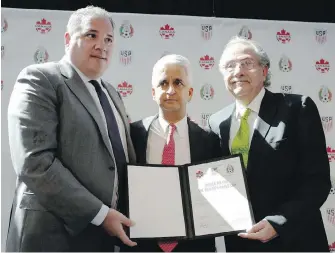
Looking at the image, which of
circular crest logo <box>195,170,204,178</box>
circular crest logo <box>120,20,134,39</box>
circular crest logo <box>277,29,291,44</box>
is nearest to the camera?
circular crest logo <box>195,170,204,178</box>

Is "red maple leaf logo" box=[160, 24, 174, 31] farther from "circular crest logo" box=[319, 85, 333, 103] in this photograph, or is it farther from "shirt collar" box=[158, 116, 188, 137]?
"shirt collar" box=[158, 116, 188, 137]

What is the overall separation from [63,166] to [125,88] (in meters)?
1.79

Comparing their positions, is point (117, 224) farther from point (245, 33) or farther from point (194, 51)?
point (245, 33)

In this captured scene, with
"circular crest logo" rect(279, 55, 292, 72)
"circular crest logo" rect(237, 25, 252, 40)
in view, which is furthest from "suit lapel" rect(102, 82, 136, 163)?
"circular crest logo" rect(279, 55, 292, 72)

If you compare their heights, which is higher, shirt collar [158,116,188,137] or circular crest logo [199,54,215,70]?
circular crest logo [199,54,215,70]

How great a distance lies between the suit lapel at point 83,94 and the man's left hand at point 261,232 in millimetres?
645

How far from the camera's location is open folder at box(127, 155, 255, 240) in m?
1.96

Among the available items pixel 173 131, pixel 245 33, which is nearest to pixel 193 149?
pixel 173 131

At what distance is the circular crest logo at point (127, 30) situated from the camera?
3.68m

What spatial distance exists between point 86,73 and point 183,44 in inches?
66.8

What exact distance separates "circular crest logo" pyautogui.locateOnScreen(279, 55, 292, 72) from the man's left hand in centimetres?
204

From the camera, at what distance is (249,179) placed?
83.4 inches

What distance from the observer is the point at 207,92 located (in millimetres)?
3635

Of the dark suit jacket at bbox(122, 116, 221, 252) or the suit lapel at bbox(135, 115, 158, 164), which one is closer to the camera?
the dark suit jacket at bbox(122, 116, 221, 252)
